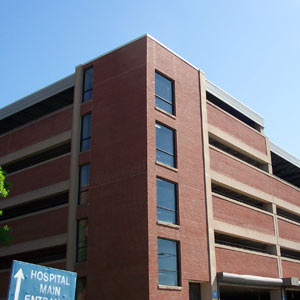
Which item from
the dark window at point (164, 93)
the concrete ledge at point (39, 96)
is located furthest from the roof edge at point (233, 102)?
the concrete ledge at point (39, 96)

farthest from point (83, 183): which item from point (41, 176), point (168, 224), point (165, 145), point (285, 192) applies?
point (285, 192)

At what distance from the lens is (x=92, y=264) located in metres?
25.3

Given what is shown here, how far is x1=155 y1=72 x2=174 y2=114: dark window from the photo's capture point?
2770 centimetres

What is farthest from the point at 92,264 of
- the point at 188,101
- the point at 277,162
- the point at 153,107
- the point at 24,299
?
A: the point at 277,162

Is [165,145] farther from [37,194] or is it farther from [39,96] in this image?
[39,96]

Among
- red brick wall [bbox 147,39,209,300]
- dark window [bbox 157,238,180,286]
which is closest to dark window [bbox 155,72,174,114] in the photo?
red brick wall [bbox 147,39,209,300]

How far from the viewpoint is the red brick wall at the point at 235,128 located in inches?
1272

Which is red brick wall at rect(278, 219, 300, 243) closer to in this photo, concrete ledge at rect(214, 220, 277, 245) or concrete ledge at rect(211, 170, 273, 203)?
concrete ledge at rect(214, 220, 277, 245)

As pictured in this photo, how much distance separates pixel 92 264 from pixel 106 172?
5370 millimetres

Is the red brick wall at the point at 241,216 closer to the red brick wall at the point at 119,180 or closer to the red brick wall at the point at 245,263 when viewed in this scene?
the red brick wall at the point at 245,263

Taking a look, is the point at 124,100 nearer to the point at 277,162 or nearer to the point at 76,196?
the point at 76,196

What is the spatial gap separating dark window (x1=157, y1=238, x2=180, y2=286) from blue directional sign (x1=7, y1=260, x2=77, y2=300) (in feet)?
57.1

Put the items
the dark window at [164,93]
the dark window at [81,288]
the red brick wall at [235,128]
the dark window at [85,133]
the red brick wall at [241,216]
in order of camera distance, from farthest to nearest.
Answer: the red brick wall at [235,128] → the red brick wall at [241,216] → the dark window at [85,133] → the dark window at [164,93] → the dark window at [81,288]

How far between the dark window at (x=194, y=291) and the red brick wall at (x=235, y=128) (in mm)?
11412
